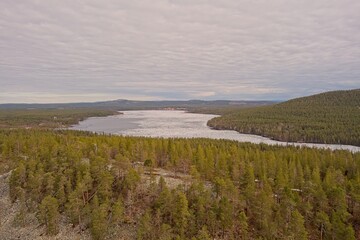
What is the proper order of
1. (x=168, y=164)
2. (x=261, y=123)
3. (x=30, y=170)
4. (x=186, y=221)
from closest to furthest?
(x=186, y=221)
(x=30, y=170)
(x=168, y=164)
(x=261, y=123)

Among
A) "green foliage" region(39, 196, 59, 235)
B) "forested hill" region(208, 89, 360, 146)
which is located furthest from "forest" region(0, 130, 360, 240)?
"forested hill" region(208, 89, 360, 146)

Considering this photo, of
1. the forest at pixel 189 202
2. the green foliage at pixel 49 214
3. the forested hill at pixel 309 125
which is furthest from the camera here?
the forested hill at pixel 309 125

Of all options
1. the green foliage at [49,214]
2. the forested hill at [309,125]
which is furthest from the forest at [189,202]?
the forested hill at [309,125]

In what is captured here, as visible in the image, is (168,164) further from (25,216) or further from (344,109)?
(344,109)

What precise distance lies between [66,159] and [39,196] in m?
7.34

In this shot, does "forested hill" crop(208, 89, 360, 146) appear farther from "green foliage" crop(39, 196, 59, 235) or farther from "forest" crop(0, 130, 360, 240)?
"green foliage" crop(39, 196, 59, 235)

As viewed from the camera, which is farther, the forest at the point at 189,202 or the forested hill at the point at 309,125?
the forested hill at the point at 309,125

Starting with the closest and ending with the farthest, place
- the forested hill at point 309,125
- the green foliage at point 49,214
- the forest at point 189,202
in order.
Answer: the forest at point 189,202 < the green foliage at point 49,214 < the forested hill at point 309,125

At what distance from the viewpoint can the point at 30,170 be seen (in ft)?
152

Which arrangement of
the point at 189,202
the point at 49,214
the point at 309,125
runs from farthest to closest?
the point at 309,125 < the point at 189,202 < the point at 49,214

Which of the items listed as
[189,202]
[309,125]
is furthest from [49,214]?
[309,125]

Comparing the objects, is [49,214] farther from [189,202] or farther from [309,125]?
[309,125]

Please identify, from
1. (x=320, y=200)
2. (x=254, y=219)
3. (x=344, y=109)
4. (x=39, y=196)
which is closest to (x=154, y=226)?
(x=254, y=219)

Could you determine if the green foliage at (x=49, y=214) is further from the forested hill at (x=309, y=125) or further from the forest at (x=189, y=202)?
the forested hill at (x=309, y=125)
